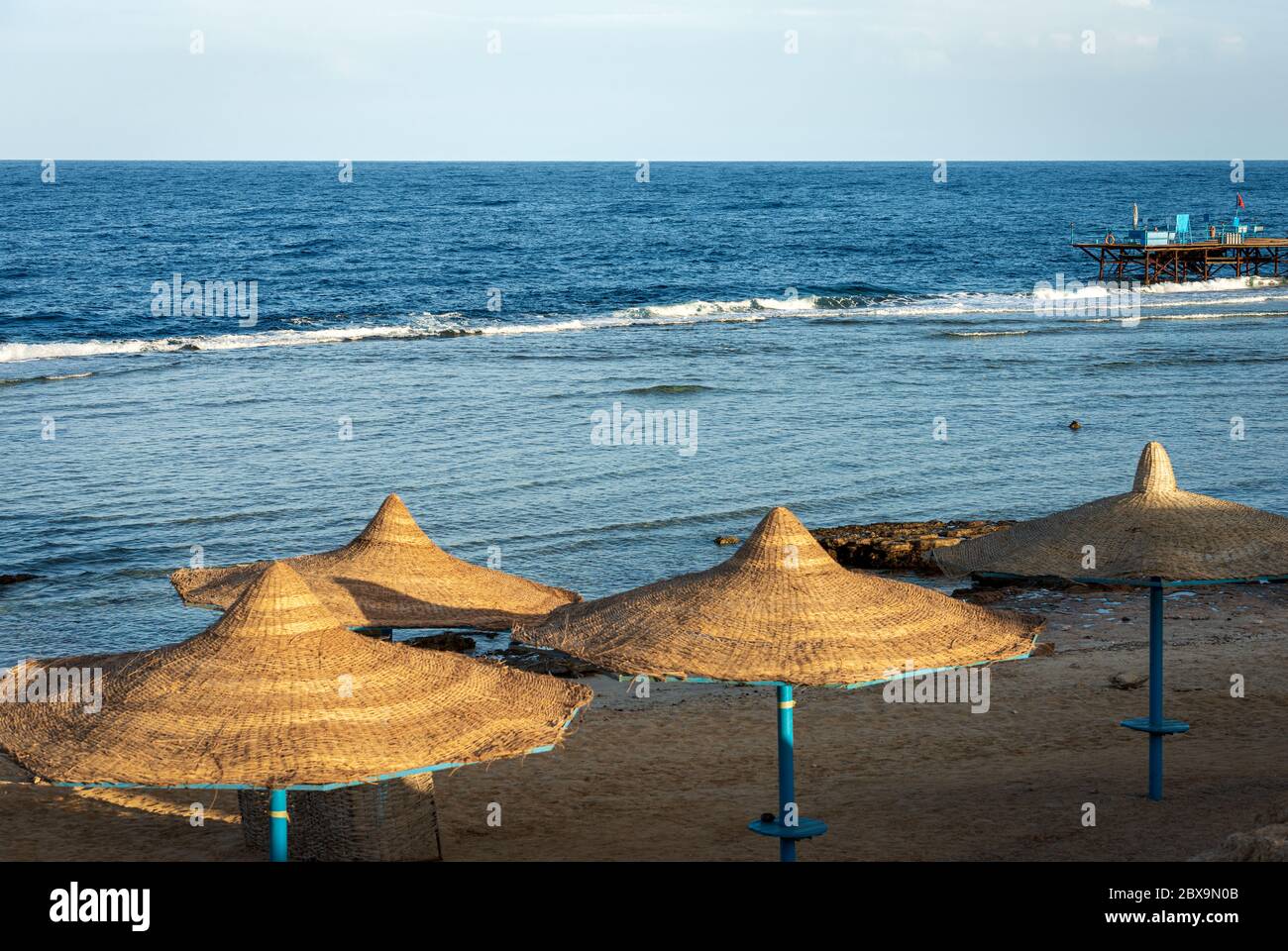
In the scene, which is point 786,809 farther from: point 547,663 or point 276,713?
point 547,663

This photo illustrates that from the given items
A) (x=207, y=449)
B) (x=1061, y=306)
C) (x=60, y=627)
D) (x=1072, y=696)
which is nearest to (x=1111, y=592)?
(x=1072, y=696)

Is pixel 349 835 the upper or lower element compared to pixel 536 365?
lower

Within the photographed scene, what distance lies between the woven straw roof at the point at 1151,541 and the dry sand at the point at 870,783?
1.75m

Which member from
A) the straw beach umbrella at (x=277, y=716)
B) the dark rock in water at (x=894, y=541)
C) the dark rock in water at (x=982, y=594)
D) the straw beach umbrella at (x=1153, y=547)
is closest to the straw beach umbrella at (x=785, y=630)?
the straw beach umbrella at (x=277, y=716)

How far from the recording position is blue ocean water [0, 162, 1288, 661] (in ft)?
70.8

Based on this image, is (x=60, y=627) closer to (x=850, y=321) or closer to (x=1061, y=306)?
(x=850, y=321)

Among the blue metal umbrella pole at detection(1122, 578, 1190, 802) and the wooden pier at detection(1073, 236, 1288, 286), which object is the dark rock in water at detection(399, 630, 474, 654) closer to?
the blue metal umbrella pole at detection(1122, 578, 1190, 802)

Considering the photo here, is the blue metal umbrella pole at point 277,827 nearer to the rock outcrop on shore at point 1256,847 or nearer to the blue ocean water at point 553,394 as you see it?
the rock outcrop on shore at point 1256,847

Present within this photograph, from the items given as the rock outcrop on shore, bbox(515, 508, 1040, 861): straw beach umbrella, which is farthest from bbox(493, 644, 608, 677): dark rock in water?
the rock outcrop on shore

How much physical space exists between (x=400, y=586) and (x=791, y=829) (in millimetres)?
4028

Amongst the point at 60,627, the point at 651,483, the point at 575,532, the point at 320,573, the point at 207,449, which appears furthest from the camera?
the point at 207,449

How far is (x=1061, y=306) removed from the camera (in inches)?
2079
